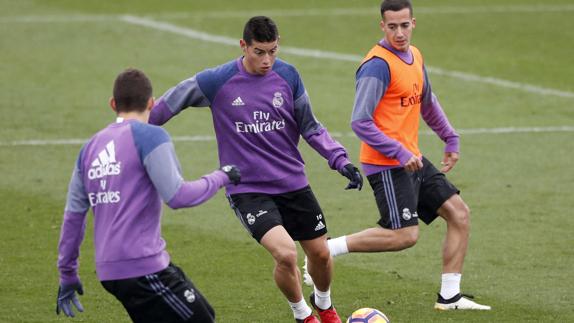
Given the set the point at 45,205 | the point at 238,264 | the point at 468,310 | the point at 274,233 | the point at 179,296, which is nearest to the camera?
the point at 179,296

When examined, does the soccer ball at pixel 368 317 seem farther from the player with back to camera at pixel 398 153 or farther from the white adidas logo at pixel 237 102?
the white adidas logo at pixel 237 102

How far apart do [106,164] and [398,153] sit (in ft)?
10.3

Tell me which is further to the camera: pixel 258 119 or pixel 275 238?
pixel 258 119

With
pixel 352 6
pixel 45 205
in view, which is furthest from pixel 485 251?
pixel 352 6

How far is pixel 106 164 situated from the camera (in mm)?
7379

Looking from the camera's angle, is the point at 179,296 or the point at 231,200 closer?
the point at 179,296

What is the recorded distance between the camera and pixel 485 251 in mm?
12312

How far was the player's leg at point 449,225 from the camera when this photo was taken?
403 inches

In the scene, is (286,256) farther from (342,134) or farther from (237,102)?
(342,134)

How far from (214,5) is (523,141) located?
14.8m

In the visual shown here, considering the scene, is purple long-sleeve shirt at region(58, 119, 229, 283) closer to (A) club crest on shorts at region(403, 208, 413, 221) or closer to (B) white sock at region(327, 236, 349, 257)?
(A) club crest on shorts at region(403, 208, 413, 221)

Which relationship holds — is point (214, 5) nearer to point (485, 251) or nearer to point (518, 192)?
point (518, 192)

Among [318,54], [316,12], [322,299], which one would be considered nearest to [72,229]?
[322,299]

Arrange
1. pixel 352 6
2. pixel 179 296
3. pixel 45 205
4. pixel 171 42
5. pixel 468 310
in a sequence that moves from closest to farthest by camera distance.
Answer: pixel 179 296 < pixel 468 310 < pixel 45 205 < pixel 171 42 < pixel 352 6
